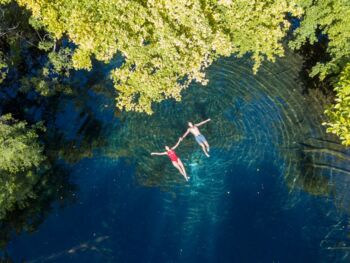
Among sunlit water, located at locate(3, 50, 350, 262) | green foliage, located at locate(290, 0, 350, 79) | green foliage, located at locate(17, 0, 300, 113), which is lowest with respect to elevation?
sunlit water, located at locate(3, 50, 350, 262)

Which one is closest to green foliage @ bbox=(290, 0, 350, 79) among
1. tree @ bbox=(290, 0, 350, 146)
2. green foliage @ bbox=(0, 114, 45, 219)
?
tree @ bbox=(290, 0, 350, 146)

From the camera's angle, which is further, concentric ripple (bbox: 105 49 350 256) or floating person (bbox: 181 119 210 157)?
floating person (bbox: 181 119 210 157)

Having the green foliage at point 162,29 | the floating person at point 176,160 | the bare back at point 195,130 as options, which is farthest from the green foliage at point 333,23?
the floating person at point 176,160

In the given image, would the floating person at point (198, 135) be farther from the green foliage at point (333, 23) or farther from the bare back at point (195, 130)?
the green foliage at point (333, 23)

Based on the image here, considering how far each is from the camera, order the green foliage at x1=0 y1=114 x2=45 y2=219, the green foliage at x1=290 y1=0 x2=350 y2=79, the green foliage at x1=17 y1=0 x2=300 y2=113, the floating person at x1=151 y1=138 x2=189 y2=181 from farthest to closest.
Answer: the floating person at x1=151 y1=138 x2=189 y2=181 < the green foliage at x1=290 y1=0 x2=350 y2=79 < the green foliage at x1=0 y1=114 x2=45 y2=219 < the green foliage at x1=17 y1=0 x2=300 y2=113

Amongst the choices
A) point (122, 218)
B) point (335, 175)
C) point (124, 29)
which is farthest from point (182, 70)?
point (335, 175)

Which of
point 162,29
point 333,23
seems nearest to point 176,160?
point 162,29

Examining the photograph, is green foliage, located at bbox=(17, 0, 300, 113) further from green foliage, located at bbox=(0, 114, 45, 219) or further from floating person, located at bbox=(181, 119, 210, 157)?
green foliage, located at bbox=(0, 114, 45, 219)

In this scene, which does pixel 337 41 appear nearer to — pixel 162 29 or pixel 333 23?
pixel 333 23

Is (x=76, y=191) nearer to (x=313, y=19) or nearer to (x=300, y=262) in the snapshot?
(x=300, y=262)
